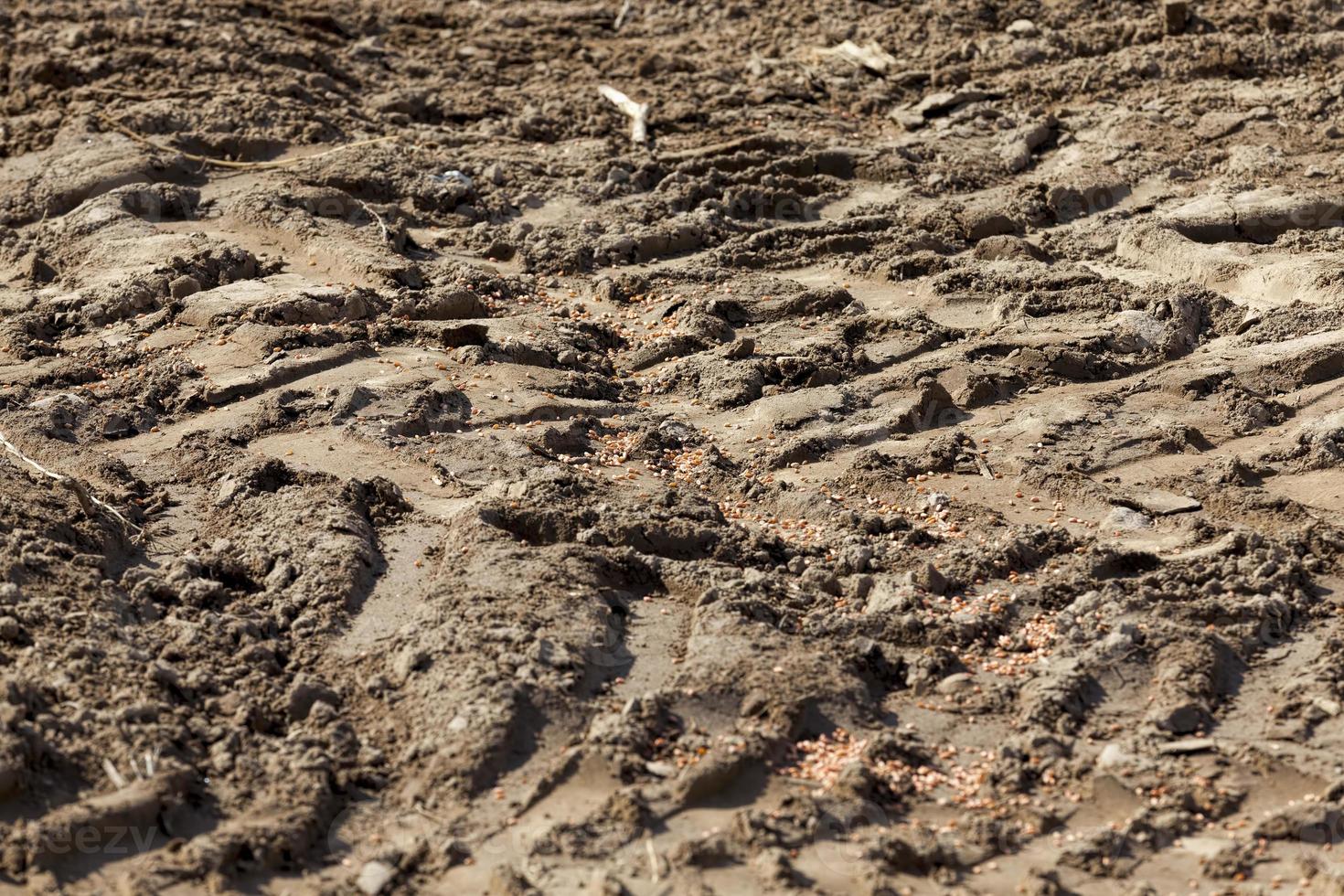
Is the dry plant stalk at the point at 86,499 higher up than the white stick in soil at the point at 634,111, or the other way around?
the white stick in soil at the point at 634,111

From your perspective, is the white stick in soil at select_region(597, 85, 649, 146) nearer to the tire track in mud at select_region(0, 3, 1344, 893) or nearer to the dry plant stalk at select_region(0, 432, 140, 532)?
the tire track in mud at select_region(0, 3, 1344, 893)

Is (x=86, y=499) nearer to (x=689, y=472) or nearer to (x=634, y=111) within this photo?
(x=689, y=472)

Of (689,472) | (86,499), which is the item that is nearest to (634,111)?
(689,472)

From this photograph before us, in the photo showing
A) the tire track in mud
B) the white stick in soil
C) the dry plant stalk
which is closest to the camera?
the tire track in mud

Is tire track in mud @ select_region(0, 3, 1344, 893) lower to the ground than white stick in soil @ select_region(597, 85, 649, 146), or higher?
lower

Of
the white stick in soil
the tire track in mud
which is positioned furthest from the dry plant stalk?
the white stick in soil

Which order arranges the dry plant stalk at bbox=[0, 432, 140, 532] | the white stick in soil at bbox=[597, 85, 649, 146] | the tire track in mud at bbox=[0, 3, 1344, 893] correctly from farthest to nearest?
the white stick in soil at bbox=[597, 85, 649, 146], the dry plant stalk at bbox=[0, 432, 140, 532], the tire track in mud at bbox=[0, 3, 1344, 893]

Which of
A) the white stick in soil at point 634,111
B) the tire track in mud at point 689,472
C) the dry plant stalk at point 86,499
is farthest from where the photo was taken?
the white stick in soil at point 634,111

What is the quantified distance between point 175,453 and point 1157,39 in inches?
246

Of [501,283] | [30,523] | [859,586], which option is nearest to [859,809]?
[859,586]

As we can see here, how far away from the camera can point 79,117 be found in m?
8.70

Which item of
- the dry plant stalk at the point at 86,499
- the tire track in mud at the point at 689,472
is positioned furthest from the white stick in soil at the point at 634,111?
the dry plant stalk at the point at 86,499

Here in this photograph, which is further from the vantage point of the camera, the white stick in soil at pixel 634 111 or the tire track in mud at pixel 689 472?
the white stick in soil at pixel 634 111

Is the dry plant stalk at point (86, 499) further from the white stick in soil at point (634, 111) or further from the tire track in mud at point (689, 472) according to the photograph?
the white stick in soil at point (634, 111)
